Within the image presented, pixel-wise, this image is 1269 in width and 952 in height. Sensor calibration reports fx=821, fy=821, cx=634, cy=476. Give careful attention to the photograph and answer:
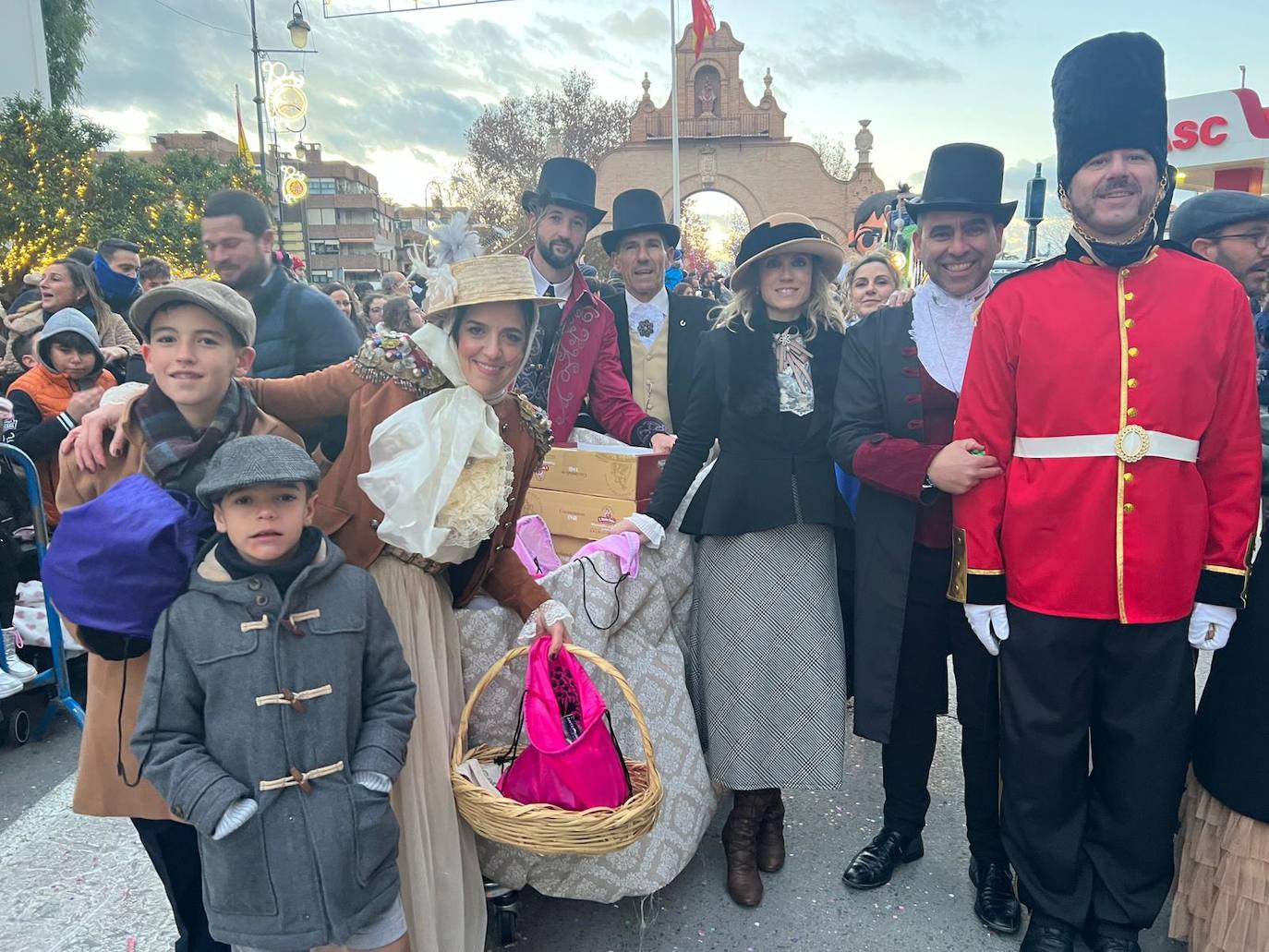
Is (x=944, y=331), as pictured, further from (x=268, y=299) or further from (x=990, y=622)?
(x=268, y=299)

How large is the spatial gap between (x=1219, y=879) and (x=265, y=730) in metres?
2.47

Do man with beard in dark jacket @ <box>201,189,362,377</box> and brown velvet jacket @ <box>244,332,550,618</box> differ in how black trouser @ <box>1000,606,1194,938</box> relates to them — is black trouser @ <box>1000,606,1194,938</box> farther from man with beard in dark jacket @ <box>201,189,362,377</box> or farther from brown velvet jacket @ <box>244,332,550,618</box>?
man with beard in dark jacket @ <box>201,189,362,377</box>

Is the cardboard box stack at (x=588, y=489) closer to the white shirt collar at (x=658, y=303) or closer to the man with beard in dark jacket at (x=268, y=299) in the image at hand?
the man with beard in dark jacket at (x=268, y=299)

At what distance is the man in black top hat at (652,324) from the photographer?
13.7 ft

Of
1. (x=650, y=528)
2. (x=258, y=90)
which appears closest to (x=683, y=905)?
(x=650, y=528)

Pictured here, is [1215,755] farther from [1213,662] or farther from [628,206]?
[628,206]

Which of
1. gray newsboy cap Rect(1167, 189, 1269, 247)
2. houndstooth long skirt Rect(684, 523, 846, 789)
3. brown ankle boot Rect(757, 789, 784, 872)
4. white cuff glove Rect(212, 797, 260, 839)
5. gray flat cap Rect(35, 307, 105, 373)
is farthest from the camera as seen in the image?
gray flat cap Rect(35, 307, 105, 373)

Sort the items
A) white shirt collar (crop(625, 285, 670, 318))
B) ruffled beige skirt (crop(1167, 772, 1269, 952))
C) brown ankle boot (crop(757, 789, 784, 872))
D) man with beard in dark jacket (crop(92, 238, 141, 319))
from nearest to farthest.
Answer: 1. ruffled beige skirt (crop(1167, 772, 1269, 952))
2. brown ankle boot (crop(757, 789, 784, 872))
3. white shirt collar (crop(625, 285, 670, 318))
4. man with beard in dark jacket (crop(92, 238, 141, 319))

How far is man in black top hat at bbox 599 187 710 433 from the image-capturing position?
13.7ft

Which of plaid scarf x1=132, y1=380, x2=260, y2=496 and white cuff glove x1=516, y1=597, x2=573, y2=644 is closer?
plaid scarf x1=132, y1=380, x2=260, y2=496

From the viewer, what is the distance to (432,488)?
212 centimetres

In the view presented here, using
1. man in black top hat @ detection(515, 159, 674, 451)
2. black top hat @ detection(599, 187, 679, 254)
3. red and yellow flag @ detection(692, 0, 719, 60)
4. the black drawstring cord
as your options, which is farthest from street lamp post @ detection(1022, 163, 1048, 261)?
red and yellow flag @ detection(692, 0, 719, 60)

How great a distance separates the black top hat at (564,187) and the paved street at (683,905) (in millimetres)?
3012

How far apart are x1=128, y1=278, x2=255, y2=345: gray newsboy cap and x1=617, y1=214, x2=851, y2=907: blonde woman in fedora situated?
1.31 metres
